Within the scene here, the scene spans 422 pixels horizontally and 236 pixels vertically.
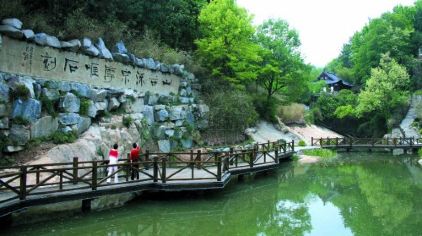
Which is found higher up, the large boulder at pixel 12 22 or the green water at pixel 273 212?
the large boulder at pixel 12 22

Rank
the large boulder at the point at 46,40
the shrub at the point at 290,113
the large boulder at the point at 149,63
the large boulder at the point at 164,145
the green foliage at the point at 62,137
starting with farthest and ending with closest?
the shrub at the point at 290,113, the large boulder at the point at 149,63, the large boulder at the point at 164,145, the large boulder at the point at 46,40, the green foliage at the point at 62,137

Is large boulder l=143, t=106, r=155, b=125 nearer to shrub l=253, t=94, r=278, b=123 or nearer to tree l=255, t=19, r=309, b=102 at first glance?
tree l=255, t=19, r=309, b=102

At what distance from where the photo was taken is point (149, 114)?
20.5 metres

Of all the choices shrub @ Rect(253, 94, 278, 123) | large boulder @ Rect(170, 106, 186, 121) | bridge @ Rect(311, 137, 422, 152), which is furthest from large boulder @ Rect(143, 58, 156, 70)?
bridge @ Rect(311, 137, 422, 152)

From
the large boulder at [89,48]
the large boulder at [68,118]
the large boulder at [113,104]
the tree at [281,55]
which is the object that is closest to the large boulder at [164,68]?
the large boulder at [113,104]

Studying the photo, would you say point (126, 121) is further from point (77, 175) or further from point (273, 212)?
point (273, 212)

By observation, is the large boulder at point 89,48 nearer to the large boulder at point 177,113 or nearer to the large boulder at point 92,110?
the large boulder at point 92,110

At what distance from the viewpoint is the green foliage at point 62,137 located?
14.5 metres

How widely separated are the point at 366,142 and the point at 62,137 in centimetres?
3099

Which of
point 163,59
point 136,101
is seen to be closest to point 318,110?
point 163,59

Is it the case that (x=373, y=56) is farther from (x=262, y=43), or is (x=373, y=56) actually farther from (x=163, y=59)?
(x=163, y=59)

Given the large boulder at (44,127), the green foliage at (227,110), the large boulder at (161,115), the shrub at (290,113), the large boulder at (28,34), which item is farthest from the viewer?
the shrub at (290,113)

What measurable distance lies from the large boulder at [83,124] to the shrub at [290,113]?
82.8 ft

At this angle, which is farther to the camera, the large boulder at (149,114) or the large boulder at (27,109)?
the large boulder at (149,114)
